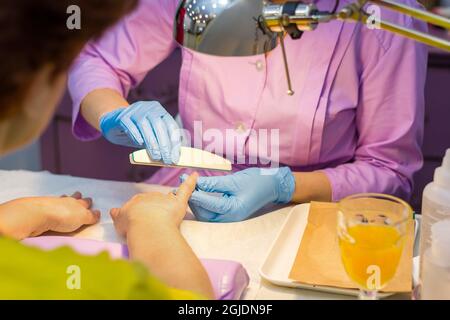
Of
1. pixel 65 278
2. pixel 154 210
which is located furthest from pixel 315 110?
pixel 65 278

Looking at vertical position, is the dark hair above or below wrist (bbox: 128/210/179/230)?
above

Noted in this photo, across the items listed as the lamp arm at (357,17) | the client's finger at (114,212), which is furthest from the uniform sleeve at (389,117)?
the lamp arm at (357,17)

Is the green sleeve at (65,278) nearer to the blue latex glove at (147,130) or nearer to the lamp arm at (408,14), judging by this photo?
the lamp arm at (408,14)

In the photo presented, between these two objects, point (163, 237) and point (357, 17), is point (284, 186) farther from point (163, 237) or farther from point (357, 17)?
point (357, 17)

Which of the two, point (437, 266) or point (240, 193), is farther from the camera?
point (240, 193)

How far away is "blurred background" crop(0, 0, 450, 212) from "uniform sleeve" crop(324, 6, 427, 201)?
2.13 feet

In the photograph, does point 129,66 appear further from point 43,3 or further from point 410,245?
point 43,3

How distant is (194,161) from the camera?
1.17 m

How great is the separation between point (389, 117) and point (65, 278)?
92cm

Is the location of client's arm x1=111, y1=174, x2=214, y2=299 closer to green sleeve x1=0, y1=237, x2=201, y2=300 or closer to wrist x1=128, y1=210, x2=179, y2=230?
wrist x1=128, y1=210, x2=179, y2=230

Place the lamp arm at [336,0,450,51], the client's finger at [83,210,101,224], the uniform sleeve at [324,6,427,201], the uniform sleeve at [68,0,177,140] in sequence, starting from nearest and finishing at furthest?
the lamp arm at [336,0,450,51]
the client's finger at [83,210,101,224]
the uniform sleeve at [324,6,427,201]
the uniform sleeve at [68,0,177,140]

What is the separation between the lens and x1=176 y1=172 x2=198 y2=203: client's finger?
1.13 metres

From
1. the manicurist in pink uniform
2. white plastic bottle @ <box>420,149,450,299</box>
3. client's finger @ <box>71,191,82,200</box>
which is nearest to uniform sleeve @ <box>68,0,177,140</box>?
the manicurist in pink uniform

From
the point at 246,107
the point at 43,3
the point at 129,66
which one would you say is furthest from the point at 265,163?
the point at 43,3
